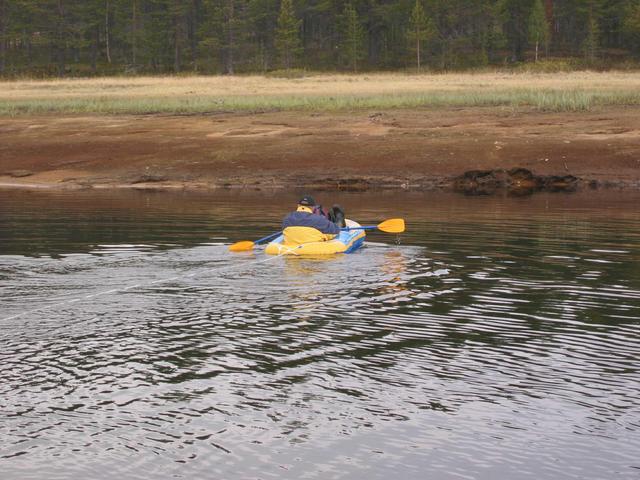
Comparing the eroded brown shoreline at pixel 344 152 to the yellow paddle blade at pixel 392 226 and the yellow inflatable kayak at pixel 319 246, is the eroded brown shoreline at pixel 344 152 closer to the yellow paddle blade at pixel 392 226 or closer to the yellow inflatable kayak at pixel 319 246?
the yellow paddle blade at pixel 392 226

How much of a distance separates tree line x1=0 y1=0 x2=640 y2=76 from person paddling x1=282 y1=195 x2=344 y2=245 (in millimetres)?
74206

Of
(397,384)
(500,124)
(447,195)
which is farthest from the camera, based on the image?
(500,124)

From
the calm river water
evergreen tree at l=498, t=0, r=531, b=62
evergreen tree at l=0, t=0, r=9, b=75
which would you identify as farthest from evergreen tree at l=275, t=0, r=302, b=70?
the calm river water

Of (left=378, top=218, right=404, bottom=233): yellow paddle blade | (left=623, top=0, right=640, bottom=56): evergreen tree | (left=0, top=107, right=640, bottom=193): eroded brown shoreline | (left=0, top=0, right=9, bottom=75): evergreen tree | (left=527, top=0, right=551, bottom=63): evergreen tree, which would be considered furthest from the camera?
(left=0, top=0, right=9, bottom=75): evergreen tree

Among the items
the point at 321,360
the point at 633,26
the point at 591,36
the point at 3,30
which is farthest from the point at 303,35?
the point at 321,360

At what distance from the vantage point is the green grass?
47.2 metres

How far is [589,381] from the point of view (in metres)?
11.5

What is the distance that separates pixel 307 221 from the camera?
21125mm

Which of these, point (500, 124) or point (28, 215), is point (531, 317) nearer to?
point (28, 215)

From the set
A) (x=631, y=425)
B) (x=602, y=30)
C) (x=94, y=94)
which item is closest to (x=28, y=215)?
(x=631, y=425)

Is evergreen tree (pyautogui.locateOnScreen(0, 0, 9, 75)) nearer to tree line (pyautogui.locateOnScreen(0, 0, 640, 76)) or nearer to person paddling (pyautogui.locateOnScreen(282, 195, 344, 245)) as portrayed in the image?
tree line (pyautogui.locateOnScreen(0, 0, 640, 76))

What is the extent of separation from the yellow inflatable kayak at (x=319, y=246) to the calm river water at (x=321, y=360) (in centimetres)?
38

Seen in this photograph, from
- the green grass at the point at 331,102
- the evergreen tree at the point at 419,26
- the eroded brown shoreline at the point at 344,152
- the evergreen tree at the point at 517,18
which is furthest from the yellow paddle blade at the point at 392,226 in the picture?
the evergreen tree at the point at 517,18

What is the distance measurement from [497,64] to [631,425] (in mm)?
89052
